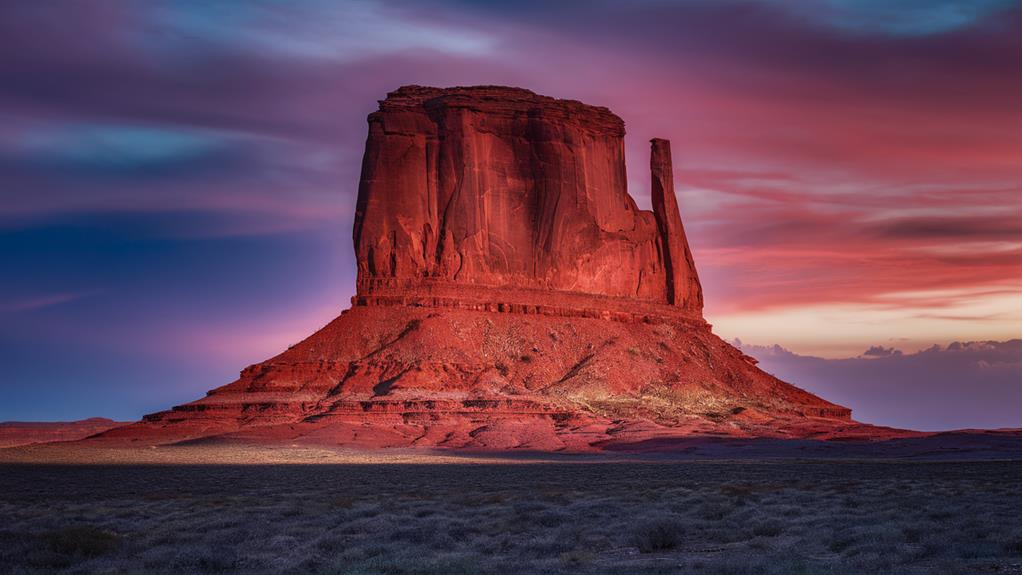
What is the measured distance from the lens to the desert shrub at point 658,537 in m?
21.8

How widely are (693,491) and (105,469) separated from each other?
35.3 metres

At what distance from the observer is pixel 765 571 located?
17.2m

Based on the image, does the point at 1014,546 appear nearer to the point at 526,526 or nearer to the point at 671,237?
the point at 526,526

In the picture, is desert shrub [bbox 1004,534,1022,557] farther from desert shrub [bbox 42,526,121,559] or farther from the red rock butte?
the red rock butte

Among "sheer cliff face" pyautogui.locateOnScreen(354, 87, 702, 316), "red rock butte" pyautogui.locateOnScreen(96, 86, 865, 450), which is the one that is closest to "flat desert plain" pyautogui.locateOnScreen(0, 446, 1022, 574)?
"red rock butte" pyautogui.locateOnScreen(96, 86, 865, 450)

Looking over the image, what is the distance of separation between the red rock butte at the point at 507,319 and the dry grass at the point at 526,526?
37.8 meters

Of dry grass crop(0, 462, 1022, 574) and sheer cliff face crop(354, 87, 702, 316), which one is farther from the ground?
sheer cliff face crop(354, 87, 702, 316)

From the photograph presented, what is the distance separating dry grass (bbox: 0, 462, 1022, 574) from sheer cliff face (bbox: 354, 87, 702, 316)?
182ft

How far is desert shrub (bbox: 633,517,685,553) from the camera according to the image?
21750 mm

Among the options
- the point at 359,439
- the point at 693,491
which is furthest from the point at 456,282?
the point at 693,491

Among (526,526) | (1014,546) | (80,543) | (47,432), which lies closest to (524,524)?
(526,526)

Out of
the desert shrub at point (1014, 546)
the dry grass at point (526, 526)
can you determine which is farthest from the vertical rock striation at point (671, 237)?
the desert shrub at point (1014, 546)

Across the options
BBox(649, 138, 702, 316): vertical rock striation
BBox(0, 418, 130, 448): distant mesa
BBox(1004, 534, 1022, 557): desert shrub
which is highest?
BBox(649, 138, 702, 316): vertical rock striation

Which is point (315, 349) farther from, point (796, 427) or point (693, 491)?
point (693, 491)
